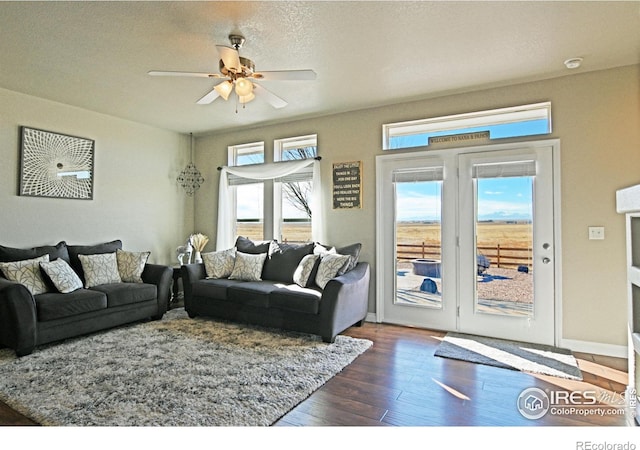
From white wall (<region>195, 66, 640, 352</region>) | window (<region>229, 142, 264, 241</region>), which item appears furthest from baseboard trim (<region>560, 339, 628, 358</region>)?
window (<region>229, 142, 264, 241</region>)

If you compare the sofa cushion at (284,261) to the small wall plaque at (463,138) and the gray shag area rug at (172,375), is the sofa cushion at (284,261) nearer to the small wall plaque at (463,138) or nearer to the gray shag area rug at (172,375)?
the gray shag area rug at (172,375)

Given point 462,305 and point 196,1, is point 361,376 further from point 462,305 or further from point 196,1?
point 196,1

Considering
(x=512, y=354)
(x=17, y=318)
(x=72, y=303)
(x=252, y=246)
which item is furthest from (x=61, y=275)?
(x=512, y=354)

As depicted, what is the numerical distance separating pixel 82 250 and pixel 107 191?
0.97 metres

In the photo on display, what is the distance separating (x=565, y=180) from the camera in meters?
3.48

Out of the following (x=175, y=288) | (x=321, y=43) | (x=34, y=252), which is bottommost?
(x=175, y=288)

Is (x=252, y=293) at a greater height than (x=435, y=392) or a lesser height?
greater

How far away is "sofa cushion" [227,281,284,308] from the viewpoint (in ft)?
12.6

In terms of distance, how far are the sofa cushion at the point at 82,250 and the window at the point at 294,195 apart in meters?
2.08

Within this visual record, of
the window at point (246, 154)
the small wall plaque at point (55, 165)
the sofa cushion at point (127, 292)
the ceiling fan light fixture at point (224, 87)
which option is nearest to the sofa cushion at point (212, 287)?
the sofa cushion at point (127, 292)

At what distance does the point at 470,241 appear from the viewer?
3.88 m

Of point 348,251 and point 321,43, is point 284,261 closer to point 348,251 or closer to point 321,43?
point 348,251

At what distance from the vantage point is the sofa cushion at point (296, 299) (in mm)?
3561
